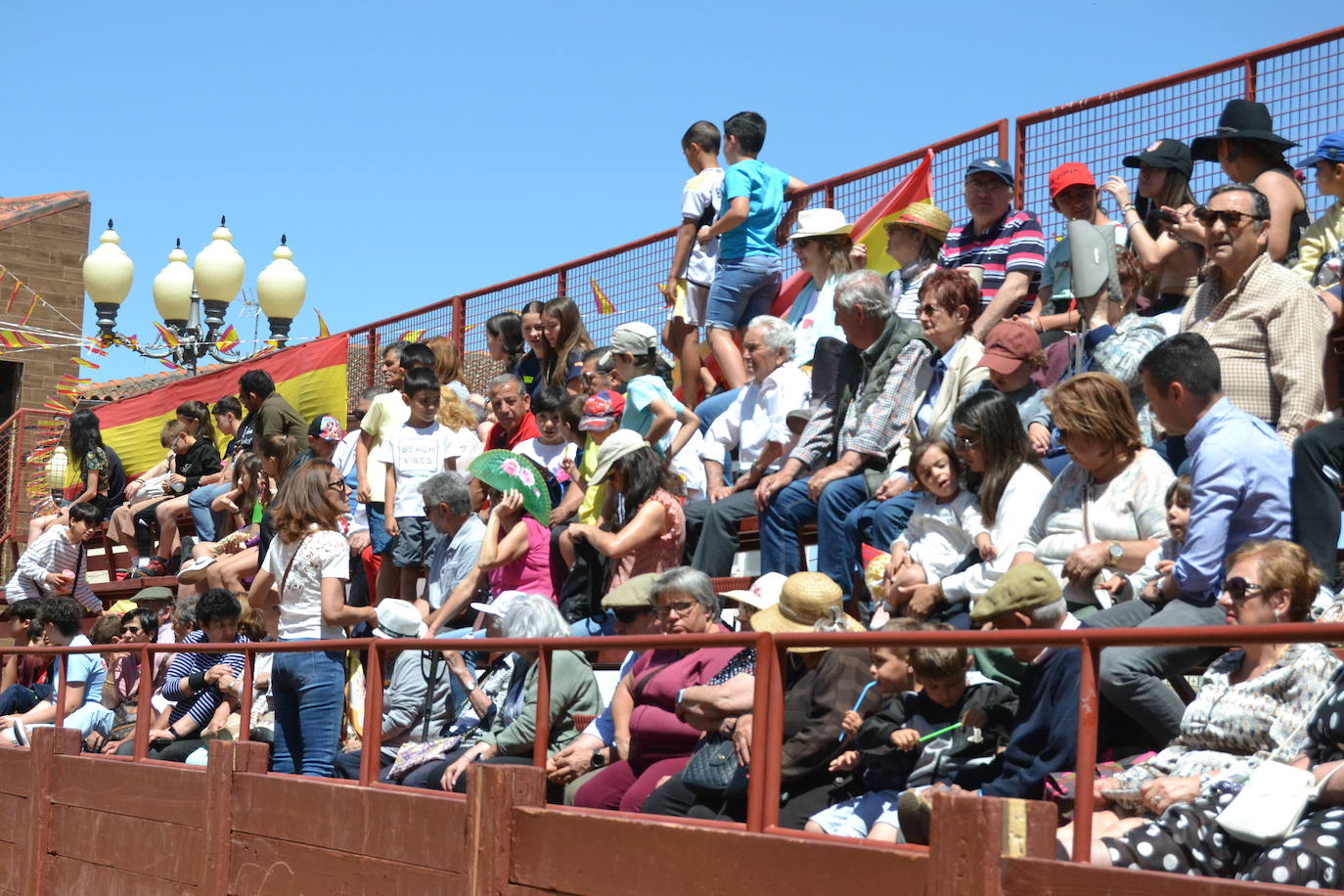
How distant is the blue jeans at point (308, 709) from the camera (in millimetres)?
8055

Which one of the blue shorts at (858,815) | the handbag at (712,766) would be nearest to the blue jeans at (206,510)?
the handbag at (712,766)

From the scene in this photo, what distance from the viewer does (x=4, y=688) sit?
12297mm

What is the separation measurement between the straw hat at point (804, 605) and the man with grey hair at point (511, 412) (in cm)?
473

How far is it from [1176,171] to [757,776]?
4677mm

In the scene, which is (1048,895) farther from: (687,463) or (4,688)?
(4,688)

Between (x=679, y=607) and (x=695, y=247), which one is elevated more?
(x=695, y=247)

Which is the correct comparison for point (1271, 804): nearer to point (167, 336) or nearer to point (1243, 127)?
point (1243, 127)

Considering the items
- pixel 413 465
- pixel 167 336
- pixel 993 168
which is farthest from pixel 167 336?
pixel 993 168

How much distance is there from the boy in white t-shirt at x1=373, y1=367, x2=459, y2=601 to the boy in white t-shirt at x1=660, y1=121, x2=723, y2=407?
186cm

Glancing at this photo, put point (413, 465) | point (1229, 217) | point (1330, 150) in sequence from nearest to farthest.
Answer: point (1229, 217) → point (1330, 150) → point (413, 465)

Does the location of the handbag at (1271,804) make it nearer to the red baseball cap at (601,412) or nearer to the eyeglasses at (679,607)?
the eyeglasses at (679,607)

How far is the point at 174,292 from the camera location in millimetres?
17156

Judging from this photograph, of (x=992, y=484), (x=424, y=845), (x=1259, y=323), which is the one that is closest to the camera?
Result: (x=424, y=845)

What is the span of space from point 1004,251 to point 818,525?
203cm
